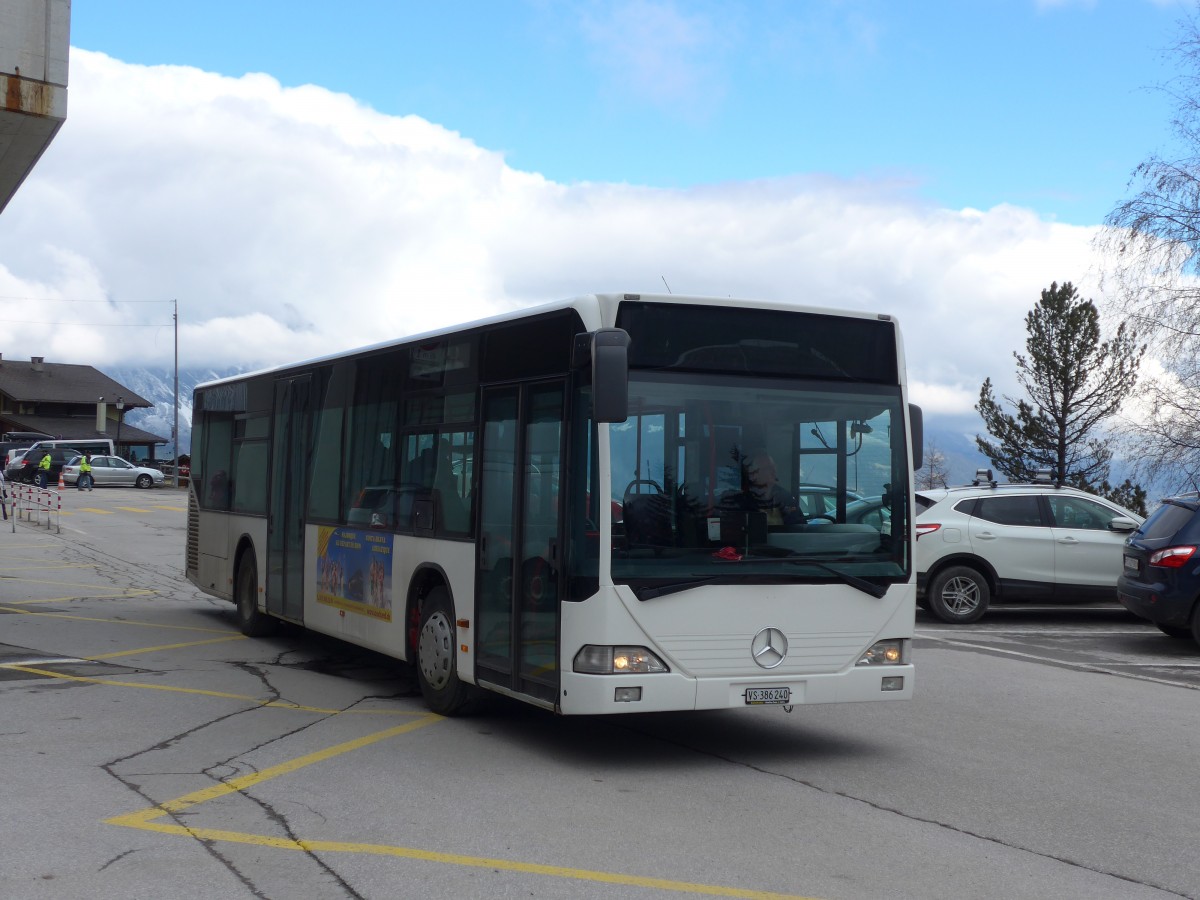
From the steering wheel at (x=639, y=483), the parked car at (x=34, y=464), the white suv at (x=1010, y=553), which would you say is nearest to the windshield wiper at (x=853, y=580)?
the steering wheel at (x=639, y=483)

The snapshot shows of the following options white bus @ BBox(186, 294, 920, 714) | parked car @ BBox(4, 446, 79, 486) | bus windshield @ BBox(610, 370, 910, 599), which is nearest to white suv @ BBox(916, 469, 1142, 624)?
white bus @ BBox(186, 294, 920, 714)

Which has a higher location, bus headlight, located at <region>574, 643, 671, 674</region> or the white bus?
the white bus

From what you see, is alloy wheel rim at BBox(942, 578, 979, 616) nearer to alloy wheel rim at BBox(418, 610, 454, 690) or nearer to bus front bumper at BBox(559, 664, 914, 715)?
bus front bumper at BBox(559, 664, 914, 715)

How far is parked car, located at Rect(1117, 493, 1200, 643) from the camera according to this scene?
13.5m

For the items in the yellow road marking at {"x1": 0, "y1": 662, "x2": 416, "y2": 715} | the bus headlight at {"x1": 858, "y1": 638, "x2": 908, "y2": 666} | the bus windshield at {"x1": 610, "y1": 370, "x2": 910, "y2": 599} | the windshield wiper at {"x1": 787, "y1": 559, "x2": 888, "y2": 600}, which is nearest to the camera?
the bus windshield at {"x1": 610, "y1": 370, "x2": 910, "y2": 599}

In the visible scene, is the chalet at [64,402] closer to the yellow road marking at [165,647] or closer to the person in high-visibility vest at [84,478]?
the person in high-visibility vest at [84,478]

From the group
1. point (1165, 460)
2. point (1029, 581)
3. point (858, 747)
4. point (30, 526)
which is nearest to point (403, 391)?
point (858, 747)

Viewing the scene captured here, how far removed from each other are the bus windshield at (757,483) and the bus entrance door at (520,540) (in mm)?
522

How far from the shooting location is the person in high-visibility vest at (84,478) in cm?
5716

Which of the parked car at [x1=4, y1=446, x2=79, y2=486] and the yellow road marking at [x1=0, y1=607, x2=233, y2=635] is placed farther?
the parked car at [x1=4, y1=446, x2=79, y2=486]

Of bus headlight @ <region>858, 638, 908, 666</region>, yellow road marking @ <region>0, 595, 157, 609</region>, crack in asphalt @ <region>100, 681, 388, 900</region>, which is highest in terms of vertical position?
bus headlight @ <region>858, 638, 908, 666</region>

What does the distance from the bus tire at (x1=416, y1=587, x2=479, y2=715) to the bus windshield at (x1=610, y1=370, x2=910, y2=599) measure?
200cm

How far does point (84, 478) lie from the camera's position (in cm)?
5769

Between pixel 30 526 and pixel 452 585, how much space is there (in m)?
29.4
